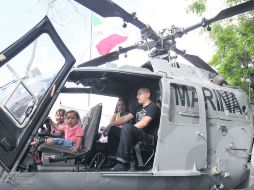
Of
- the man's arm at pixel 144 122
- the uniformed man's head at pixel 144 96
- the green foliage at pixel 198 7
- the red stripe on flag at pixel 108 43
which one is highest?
the green foliage at pixel 198 7

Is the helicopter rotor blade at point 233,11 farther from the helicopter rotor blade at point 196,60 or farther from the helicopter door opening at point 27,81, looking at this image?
the helicopter door opening at point 27,81

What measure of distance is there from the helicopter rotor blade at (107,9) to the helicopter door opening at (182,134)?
42.8 inches

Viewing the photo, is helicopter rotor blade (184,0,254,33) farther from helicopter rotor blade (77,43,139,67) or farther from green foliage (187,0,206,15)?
green foliage (187,0,206,15)

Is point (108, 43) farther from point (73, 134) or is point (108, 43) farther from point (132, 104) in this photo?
point (73, 134)

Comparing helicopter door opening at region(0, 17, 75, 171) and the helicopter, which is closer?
helicopter door opening at region(0, 17, 75, 171)

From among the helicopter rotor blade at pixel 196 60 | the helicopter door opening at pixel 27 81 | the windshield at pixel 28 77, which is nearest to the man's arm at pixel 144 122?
the helicopter door opening at pixel 27 81

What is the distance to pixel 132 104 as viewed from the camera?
20.9 ft

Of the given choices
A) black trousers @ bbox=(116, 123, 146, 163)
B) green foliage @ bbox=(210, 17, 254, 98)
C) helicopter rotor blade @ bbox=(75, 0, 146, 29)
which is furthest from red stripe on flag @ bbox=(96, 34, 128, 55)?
green foliage @ bbox=(210, 17, 254, 98)

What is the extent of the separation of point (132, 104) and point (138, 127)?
1388 mm

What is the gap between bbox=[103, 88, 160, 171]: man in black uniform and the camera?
4773 mm

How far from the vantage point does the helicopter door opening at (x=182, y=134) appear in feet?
15.8

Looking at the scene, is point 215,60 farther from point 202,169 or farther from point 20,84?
point 20,84

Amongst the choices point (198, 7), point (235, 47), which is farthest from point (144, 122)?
point (235, 47)

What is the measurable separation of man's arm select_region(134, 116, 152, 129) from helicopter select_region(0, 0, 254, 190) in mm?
231
